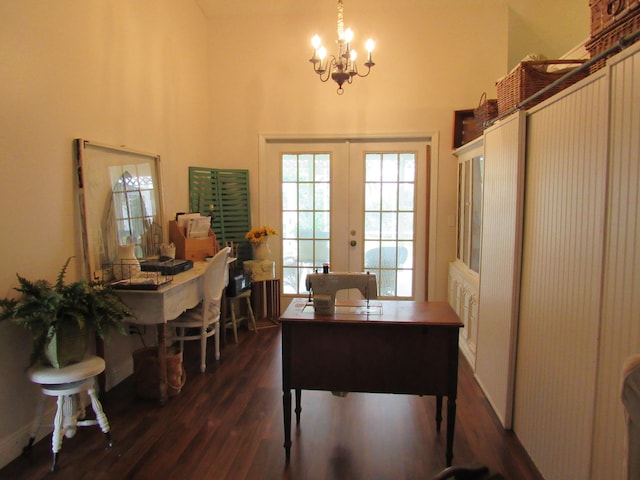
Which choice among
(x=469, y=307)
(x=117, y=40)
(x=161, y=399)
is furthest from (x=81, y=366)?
(x=469, y=307)

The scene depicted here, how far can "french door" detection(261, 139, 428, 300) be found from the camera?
14.9 ft

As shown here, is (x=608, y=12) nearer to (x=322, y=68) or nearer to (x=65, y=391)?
(x=322, y=68)

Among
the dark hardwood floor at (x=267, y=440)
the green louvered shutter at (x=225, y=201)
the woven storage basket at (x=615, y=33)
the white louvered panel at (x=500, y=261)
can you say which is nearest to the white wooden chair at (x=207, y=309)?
the dark hardwood floor at (x=267, y=440)

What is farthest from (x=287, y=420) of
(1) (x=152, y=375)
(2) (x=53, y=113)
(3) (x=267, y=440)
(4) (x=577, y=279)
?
(2) (x=53, y=113)

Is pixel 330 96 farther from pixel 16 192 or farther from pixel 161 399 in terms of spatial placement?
pixel 161 399

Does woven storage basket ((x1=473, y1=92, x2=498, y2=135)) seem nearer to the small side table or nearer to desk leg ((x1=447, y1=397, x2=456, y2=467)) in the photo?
desk leg ((x1=447, y1=397, x2=456, y2=467))

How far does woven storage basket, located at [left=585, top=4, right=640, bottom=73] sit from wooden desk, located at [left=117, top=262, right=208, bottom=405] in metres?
2.74

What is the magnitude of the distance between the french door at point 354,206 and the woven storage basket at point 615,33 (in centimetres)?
275

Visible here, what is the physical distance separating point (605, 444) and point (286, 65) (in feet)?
14.6

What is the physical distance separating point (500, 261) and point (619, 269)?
1.12 meters

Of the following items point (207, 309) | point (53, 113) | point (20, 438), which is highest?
point (53, 113)

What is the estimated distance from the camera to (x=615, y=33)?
5.10 feet

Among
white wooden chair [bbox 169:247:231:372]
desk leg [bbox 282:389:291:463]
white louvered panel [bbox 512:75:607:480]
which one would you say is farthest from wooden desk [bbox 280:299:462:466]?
white wooden chair [bbox 169:247:231:372]

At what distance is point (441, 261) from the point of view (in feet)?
14.7
